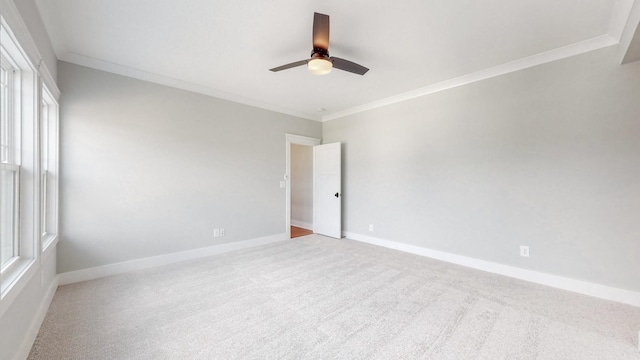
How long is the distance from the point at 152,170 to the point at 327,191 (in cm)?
315

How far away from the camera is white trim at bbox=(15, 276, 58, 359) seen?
160 cm

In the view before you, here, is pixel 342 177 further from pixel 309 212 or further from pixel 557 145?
pixel 557 145

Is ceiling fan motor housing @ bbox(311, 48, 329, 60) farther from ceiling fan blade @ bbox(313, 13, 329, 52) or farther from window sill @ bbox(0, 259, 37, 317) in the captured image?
window sill @ bbox(0, 259, 37, 317)

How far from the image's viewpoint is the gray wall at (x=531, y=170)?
2.41m

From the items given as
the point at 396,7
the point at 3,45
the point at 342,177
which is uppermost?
the point at 396,7

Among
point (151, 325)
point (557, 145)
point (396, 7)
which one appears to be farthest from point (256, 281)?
point (557, 145)

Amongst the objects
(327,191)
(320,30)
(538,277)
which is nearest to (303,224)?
(327,191)

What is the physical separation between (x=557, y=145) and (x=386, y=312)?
8.88 ft

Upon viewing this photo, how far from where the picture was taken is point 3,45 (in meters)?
1.53

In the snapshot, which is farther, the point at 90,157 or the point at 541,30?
the point at 90,157

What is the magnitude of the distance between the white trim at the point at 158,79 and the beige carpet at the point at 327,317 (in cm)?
261

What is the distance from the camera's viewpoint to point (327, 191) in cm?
519

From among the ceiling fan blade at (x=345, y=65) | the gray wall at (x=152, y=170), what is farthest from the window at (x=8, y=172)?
the ceiling fan blade at (x=345, y=65)

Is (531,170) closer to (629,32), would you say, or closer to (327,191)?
(629,32)
